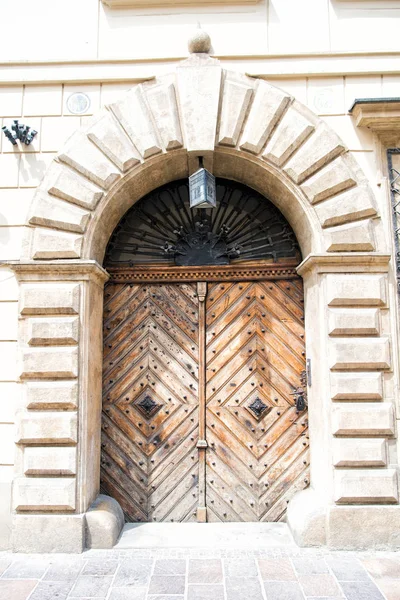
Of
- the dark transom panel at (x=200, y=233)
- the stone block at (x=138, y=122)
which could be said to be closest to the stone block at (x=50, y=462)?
the dark transom panel at (x=200, y=233)

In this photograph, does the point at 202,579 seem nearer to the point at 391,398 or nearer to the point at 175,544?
the point at 175,544

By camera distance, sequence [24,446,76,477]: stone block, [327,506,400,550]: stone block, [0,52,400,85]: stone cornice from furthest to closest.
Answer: [0,52,400,85]: stone cornice → [24,446,76,477]: stone block → [327,506,400,550]: stone block

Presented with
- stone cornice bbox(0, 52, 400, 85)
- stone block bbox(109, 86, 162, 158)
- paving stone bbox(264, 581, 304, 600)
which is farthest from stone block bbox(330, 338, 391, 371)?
stone cornice bbox(0, 52, 400, 85)

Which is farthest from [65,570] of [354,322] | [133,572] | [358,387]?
[354,322]

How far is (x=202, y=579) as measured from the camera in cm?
342

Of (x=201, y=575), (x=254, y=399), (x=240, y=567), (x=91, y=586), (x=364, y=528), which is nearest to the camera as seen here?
(x=91, y=586)

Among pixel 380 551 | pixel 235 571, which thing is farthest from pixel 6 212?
pixel 380 551

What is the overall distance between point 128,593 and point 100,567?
48cm

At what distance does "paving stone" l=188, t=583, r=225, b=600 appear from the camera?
3.18 metres

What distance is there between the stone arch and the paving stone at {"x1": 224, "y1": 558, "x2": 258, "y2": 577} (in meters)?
2.71

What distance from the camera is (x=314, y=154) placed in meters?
4.25

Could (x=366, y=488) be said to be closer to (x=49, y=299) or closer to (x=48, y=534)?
(x=48, y=534)

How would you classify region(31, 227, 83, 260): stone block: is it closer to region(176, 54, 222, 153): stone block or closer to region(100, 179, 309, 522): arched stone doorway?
region(100, 179, 309, 522): arched stone doorway

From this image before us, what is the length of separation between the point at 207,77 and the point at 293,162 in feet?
3.79
